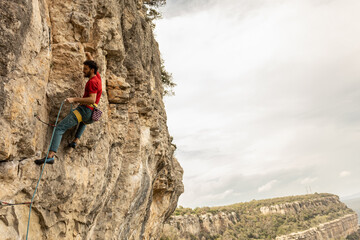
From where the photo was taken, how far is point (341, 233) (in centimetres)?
8700

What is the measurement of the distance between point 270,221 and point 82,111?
88.7 metres

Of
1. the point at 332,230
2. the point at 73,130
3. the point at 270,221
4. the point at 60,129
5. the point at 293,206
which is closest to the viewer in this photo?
the point at 60,129

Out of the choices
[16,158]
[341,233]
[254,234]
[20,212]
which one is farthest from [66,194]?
[341,233]

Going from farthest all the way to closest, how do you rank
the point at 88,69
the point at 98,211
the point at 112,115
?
1. the point at 112,115
2. the point at 98,211
3. the point at 88,69

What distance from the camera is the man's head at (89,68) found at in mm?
5145

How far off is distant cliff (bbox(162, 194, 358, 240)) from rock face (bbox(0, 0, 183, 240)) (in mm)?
42729

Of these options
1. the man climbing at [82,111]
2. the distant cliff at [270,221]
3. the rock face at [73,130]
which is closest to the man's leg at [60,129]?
the man climbing at [82,111]

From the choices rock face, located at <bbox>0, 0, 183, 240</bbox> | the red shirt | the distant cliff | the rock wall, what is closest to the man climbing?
the red shirt

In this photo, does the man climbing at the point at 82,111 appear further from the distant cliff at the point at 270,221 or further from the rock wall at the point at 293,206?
the rock wall at the point at 293,206

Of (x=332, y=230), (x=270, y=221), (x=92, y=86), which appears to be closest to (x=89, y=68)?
(x=92, y=86)

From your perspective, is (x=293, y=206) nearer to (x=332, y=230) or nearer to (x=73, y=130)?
(x=332, y=230)

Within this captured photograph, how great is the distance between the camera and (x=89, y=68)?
518 centimetres

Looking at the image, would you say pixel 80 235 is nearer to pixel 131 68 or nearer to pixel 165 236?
pixel 131 68

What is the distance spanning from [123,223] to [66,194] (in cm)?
374
